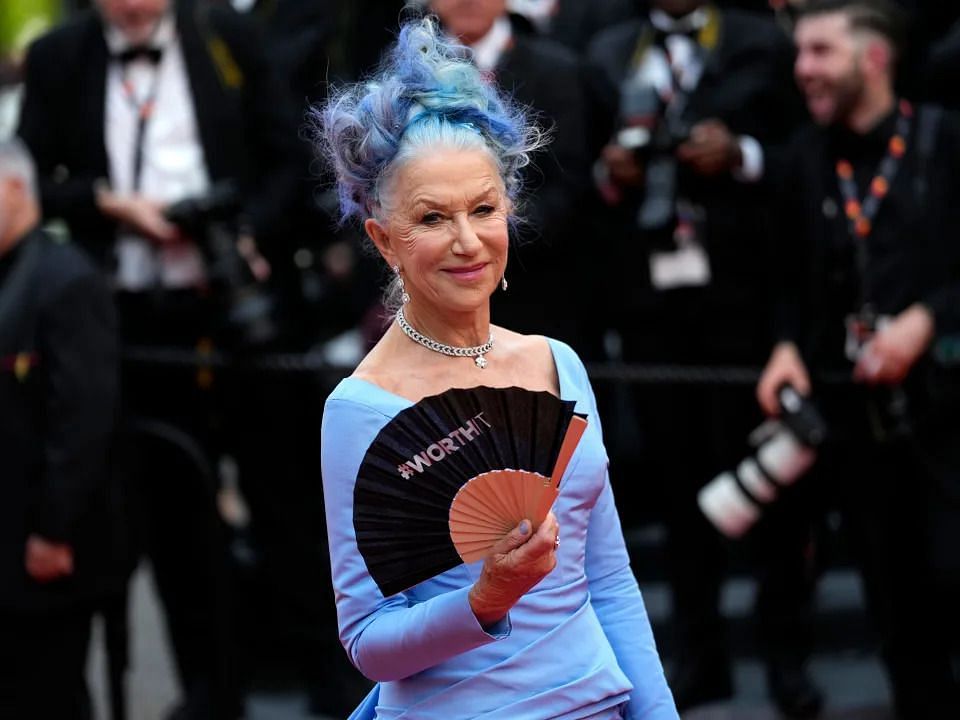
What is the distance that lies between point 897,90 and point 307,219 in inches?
89.3

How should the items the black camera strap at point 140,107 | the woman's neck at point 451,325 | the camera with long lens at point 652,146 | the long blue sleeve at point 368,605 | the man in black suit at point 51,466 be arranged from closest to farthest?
the long blue sleeve at point 368,605 → the woman's neck at point 451,325 → the man in black suit at point 51,466 → the camera with long lens at point 652,146 → the black camera strap at point 140,107

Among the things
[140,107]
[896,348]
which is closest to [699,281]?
[896,348]

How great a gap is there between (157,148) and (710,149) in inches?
76.0

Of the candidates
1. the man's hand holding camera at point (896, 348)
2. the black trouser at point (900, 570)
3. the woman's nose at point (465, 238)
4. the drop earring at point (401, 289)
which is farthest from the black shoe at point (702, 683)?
the woman's nose at point (465, 238)

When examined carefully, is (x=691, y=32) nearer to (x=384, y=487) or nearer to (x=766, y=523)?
(x=766, y=523)

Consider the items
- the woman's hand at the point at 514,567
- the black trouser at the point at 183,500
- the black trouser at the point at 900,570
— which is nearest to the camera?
the woman's hand at the point at 514,567

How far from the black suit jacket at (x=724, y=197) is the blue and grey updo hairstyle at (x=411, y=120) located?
9.90 feet

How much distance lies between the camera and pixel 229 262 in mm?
6129

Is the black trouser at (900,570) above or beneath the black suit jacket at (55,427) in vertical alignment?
beneath

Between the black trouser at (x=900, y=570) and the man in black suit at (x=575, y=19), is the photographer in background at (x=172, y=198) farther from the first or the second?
the black trouser at (x=900, y=570)

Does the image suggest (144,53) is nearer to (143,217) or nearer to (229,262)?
(143,217)

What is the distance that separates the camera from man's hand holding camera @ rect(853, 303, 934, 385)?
564 cm

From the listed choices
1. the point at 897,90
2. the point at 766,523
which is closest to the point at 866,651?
the point at 766,523

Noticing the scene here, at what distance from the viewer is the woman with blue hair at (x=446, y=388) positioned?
299 cm
